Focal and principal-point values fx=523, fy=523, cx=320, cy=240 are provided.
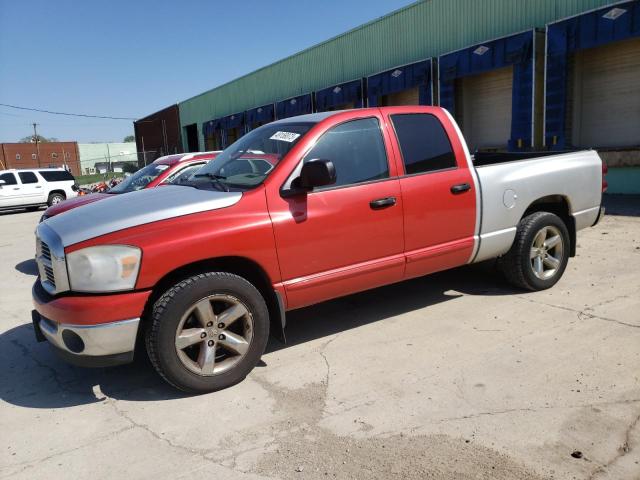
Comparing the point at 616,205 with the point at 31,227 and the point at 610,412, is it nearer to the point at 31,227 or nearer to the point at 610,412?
the point at 610,412

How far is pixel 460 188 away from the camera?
183 inches

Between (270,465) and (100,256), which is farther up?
(100,256)

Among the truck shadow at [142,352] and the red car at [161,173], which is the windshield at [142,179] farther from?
the truck shadow at [142,352]

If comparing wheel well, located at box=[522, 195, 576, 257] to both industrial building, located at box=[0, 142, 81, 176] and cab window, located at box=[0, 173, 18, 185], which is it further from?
industrial building, located at box=[0, 142, 81, 176]

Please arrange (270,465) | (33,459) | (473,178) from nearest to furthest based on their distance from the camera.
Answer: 1. (270,465)
2. (33,459)
3. (473,178)

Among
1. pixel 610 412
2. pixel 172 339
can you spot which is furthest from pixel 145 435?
pixel 610 412

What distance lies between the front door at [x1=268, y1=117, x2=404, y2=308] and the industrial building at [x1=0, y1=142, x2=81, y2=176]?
2723 inches

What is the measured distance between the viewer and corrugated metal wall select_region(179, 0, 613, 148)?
14773mm

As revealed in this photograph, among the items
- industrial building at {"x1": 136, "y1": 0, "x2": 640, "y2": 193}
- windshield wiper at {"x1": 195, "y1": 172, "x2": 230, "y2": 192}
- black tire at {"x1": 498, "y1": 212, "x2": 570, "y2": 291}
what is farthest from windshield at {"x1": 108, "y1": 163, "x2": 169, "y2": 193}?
industrial building at {"x1": 136, "y1": 0, "x2": 640, "y2": 193}

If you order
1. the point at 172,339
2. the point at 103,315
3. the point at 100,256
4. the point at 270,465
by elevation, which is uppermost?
the point at 100,256

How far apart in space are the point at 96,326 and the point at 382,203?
89.2 inches

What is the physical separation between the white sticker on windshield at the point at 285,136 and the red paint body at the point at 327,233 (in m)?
0.15

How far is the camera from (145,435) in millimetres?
3145

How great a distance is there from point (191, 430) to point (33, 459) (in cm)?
88
